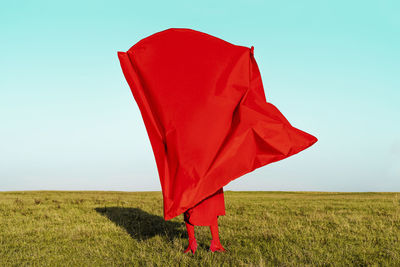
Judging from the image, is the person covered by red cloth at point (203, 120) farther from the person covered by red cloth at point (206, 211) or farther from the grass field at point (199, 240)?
the grass field at point (199, 240)

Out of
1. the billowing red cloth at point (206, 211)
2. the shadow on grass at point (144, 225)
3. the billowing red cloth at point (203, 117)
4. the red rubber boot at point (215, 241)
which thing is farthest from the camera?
the shadow on grass at point (144, 225)

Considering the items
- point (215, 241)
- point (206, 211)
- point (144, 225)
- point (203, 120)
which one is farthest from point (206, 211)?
point (144, 225)

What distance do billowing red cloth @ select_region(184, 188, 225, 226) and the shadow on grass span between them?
1.91m

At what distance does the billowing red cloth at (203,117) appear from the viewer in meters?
5.51

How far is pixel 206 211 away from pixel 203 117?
65.1 inches

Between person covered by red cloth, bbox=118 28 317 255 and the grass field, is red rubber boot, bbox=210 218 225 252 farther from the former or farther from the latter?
the grass field

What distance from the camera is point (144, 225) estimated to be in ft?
31.9

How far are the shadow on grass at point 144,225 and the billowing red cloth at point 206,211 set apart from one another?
1.91 meters

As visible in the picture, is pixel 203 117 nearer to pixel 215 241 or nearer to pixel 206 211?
pixel 206 211

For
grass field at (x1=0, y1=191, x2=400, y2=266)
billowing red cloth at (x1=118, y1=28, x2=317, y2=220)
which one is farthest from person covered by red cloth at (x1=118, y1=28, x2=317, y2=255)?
grass field at (x1=0, y1=191, x2=400, y2=266)

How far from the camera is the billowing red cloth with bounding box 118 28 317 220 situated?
18.1ft

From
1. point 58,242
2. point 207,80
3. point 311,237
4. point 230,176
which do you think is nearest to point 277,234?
point 311,237

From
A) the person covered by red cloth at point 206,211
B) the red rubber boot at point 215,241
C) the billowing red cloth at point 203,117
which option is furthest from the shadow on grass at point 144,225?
the billowing red cloth at point 203,117

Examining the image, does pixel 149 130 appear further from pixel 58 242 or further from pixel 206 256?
pixel 58 242
